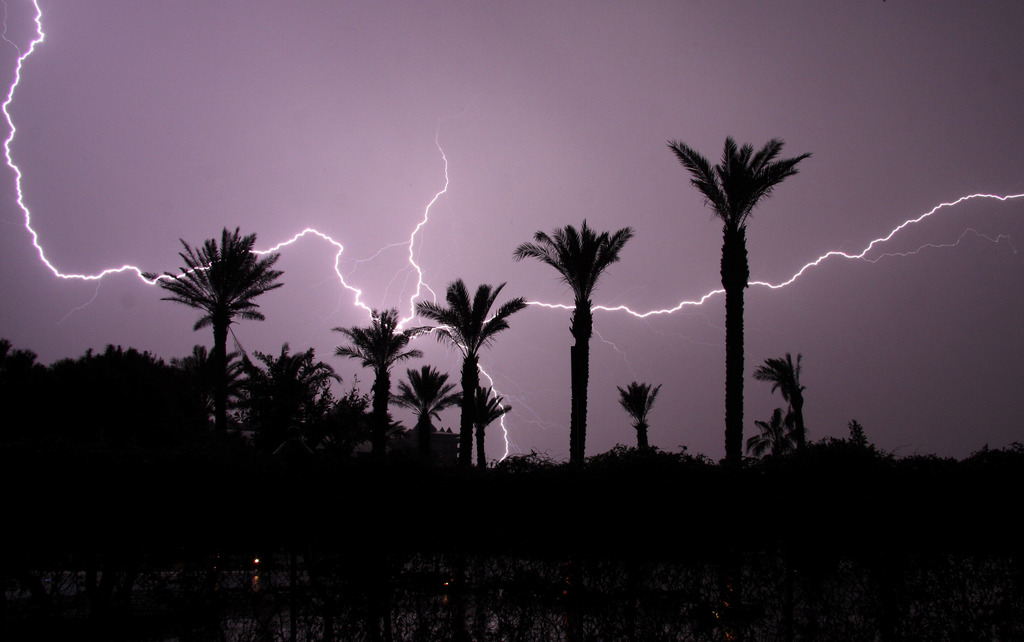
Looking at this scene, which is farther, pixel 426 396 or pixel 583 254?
pixel 426 396

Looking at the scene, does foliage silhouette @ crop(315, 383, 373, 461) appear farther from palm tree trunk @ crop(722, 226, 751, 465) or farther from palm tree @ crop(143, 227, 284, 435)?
palm tree trunk @ crop(722, 226, 751, 465)

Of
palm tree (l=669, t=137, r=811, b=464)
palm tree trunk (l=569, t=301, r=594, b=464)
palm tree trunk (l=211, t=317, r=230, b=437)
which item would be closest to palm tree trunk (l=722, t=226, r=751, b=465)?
palm tree (l=669, t=137, r=811, b=464)

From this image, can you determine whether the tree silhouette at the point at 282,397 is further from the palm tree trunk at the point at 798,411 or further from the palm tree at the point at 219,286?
the palm tree trunk at the point at 798,411

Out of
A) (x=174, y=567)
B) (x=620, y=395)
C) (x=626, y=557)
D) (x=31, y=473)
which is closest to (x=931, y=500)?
(x=626, y=557)

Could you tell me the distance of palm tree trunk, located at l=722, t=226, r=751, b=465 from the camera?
13758 mm

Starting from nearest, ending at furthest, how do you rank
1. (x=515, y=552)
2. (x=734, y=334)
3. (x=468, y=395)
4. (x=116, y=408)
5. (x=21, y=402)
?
(x=515, y=552) < (x=734, y=334) < (x=21, y=402) < (x=116, y=408) < (x=468, y=395)

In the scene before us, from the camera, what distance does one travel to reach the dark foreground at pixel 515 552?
559cm

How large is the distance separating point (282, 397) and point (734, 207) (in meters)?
16.1

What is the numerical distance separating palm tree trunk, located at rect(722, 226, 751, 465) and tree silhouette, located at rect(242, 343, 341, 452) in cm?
1400

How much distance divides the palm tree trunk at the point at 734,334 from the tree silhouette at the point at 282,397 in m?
14.0

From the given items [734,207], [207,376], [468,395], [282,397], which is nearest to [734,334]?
[734,207]

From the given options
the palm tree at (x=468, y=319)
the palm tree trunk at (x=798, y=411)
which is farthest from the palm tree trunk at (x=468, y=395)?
the palm tree trunk at (x=798, y=411)

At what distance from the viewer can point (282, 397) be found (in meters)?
21.0

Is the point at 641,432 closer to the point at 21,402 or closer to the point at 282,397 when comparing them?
the point at 282,397
